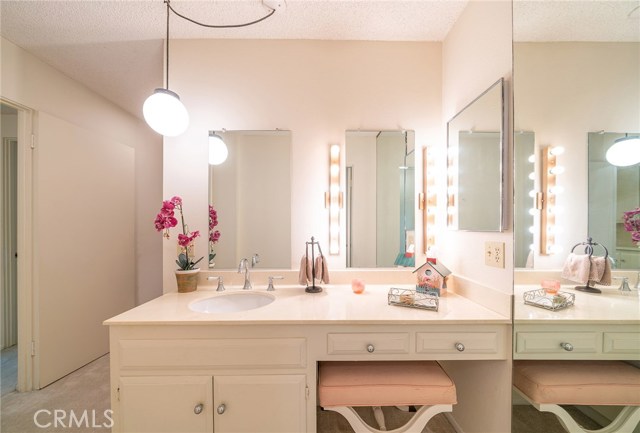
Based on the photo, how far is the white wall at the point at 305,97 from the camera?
1764mm

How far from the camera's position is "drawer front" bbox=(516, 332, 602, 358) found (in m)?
1.00

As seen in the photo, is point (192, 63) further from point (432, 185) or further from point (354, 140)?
point (432, 185)

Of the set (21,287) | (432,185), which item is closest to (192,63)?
(432,185)

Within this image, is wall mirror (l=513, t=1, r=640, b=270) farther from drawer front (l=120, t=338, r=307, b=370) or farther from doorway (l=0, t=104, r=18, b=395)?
doorway (l=0, t=104, r=18, b=395)

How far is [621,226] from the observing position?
2.99 feet

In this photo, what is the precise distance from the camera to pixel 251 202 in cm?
176

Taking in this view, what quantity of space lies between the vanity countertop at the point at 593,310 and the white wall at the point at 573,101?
0.15 m

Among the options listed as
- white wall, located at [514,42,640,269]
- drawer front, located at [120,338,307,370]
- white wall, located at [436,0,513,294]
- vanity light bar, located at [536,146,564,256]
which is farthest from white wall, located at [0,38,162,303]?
vanity light bar, located at [536,146,564,256]

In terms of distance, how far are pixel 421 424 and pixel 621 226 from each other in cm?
117

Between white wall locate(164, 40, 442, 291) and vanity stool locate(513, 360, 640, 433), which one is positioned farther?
white wall locate(164, 40, 442, 291)

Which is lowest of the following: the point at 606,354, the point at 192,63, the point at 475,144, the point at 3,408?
the point at 3,408

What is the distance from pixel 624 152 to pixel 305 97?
5.36 ft

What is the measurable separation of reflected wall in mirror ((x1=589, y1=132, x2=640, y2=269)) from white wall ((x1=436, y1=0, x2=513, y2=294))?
28 cm

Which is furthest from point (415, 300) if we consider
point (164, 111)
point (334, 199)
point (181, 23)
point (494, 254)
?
point (181, 23)
